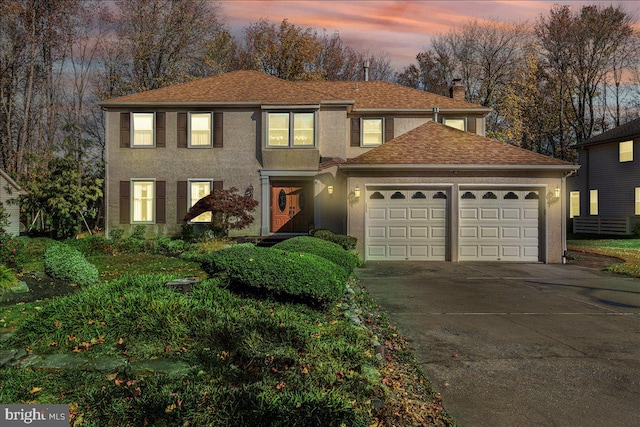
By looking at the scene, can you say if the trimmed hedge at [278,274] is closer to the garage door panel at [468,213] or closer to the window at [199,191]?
the garage door panel at [468,213]

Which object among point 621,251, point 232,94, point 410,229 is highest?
point 232,94

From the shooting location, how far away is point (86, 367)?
3.98 metres

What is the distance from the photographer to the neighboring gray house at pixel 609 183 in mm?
24422

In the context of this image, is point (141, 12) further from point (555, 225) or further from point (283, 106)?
point (555, 225)

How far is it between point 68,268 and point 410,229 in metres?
10.1

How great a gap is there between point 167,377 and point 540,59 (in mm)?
36832

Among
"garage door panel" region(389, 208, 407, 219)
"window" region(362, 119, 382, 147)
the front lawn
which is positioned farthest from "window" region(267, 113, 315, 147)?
the front lawn

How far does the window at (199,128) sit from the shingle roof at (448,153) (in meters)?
6.90

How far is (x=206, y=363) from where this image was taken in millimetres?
Result: 4059

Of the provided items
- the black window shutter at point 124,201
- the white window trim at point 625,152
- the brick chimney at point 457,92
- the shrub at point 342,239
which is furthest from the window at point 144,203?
the white window trim at point 625,152

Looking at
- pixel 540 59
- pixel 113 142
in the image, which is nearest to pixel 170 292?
pixel 113 142

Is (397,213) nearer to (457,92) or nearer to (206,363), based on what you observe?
(206,363)

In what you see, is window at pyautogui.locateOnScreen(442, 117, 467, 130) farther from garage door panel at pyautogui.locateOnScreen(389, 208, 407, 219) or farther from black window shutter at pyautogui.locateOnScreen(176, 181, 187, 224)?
black window shutter at pyautogui.locateOnScreen(176, 181, 187, 224)

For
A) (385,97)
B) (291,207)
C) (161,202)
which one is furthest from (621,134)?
(161,202)
